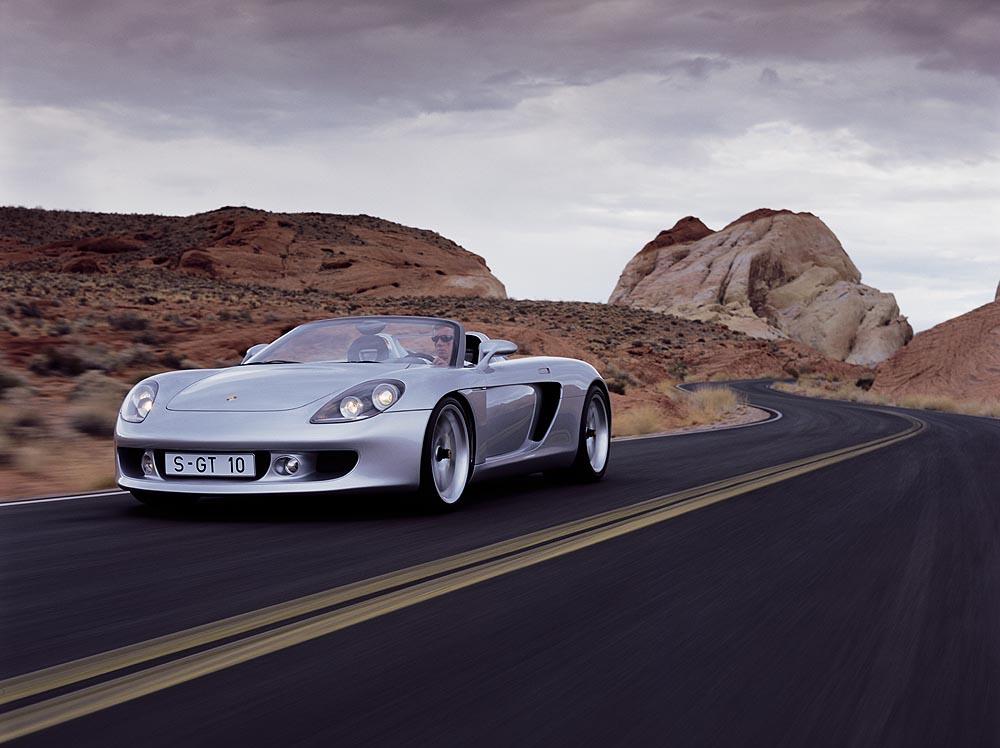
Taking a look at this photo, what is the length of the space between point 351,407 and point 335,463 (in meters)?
0.36

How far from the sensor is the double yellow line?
3.20 metres

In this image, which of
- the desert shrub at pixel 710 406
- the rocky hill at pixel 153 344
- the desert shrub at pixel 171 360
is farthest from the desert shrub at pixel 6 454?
the desert shrub at pixel 710 406

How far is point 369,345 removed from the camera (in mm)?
8273

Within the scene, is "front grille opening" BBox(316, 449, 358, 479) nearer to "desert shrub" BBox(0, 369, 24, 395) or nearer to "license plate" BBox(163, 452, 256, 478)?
"license plate" BBox(163, 452, 256, 478)

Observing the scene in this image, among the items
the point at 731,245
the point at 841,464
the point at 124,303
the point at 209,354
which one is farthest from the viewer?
the point at 731,245

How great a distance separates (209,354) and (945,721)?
23.7 metres

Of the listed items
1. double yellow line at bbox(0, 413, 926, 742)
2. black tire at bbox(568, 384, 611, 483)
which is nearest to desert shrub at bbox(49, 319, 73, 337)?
black tire at bbox(568, 384, 611, 483)

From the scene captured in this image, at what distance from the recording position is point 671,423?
26.0m

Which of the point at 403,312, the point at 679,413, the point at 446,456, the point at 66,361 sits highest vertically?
the point at 403,312

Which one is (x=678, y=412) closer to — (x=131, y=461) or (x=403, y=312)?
(x=131, y=461)

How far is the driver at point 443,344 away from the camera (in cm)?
818

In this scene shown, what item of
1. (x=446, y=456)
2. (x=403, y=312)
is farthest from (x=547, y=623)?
(x=403, y=312)

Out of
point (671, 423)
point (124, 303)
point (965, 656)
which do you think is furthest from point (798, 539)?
point (124, 303)

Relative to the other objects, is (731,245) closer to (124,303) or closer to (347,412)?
(124,303)
